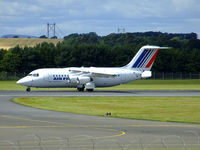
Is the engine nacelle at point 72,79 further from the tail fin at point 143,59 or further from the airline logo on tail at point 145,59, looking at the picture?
the airline logo on tail at point 145,59

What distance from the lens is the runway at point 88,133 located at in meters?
20.1

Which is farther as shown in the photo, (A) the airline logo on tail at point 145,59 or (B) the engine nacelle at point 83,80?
(A) the airline logo on tail at point 145,59

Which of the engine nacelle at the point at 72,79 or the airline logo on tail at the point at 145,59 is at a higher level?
the airline logo on tail at the point at 145,59

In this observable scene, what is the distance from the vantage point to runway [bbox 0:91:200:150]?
2008cm

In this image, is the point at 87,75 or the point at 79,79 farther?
the point at 87,75

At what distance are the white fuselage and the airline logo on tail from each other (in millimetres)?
2048

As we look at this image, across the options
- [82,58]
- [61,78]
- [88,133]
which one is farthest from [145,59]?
[82,58]

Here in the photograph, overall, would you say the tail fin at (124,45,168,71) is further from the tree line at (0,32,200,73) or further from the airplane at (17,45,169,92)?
the tree line at (0,32,200,73)

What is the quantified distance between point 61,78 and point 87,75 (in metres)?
4.02

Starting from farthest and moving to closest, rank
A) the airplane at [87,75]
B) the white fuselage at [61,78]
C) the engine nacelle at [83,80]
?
the engine nacelle at [83,80] < the airplane at [87,75] < the white fuselage at [61,78]

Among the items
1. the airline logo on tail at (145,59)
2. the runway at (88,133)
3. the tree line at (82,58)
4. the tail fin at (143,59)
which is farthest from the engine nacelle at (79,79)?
the tree line at (82,58)

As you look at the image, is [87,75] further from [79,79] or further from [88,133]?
[88,133]

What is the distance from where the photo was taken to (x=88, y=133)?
78.5 ft

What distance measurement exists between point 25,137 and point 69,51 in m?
109
